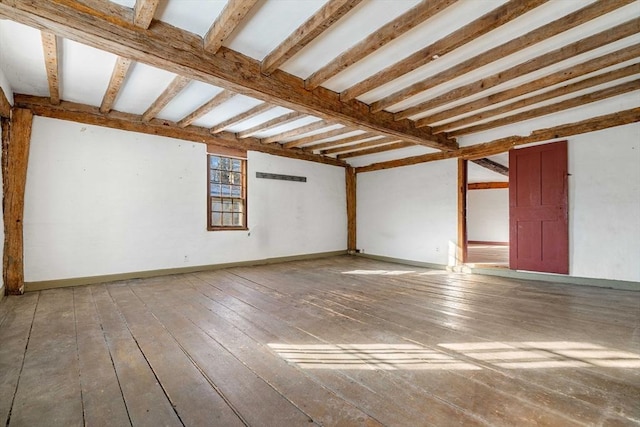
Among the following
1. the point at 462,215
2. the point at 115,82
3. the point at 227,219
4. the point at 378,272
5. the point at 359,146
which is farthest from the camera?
the point at 359,146

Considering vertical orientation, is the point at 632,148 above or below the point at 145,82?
below

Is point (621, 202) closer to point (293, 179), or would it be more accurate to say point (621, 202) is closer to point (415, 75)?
point (415, 75)

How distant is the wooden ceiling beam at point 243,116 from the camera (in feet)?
13.4

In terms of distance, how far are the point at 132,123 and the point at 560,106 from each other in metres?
6.53

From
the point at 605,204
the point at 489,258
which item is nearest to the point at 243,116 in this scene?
the point at 605,204

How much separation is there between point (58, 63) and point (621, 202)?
7.32 m

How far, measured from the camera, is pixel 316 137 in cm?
567

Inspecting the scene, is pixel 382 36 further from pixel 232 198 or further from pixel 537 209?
pixel 232 198

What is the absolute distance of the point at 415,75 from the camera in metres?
3.29

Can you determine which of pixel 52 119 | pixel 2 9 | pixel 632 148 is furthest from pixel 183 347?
pixel 632 148

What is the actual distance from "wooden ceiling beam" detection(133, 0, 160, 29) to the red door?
18.1ft

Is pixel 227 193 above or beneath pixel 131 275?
above

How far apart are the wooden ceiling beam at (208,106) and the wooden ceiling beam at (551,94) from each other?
3591mm

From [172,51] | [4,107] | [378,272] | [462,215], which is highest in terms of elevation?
[172,51]
